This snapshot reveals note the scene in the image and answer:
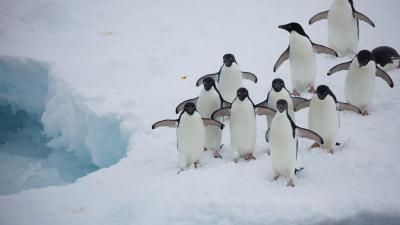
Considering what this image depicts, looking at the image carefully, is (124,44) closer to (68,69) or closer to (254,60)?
(68,69)

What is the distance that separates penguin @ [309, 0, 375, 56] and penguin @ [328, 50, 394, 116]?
1358 mm

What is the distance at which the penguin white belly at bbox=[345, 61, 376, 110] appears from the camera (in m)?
5.09

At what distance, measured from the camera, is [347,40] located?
21.3ft

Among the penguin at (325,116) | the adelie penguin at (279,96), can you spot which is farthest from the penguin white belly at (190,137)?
the penguin at (325,116)

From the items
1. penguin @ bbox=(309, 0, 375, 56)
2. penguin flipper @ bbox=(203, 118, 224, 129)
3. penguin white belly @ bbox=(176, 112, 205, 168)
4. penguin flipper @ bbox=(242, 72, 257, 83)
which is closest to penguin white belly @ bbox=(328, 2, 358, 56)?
penguin @ bbox=(309, 0, 375, 56)

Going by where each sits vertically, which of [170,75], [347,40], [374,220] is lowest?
[374,220]

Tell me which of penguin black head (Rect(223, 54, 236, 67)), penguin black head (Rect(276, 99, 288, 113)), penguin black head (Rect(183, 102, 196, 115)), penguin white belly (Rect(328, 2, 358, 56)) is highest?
penguin white belly (Rect(328, 2, 358, 56))

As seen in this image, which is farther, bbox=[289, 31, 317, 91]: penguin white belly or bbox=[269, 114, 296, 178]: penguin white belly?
bbox=[289, 31, 317, 91]: penguin white belly

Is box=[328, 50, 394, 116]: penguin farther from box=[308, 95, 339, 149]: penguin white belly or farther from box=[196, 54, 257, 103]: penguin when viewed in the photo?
box=[196, 54, 257, 103]: penguin

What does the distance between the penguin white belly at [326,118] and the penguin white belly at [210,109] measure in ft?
2.86

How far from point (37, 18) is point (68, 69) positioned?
7.55 feet

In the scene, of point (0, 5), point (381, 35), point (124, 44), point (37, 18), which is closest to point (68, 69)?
point (124, 44)

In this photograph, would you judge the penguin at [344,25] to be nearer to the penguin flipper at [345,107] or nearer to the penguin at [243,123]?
the penguin flipper at [345,107]

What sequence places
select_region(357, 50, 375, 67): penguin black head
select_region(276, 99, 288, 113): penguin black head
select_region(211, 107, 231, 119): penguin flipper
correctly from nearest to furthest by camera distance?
1. select_region(276, 99, 288, 113): penguin black head
2. select_region(211, 107, 231, 119): penguin flipper
3. select_region(357, 50, 375, 67): penguin black head
